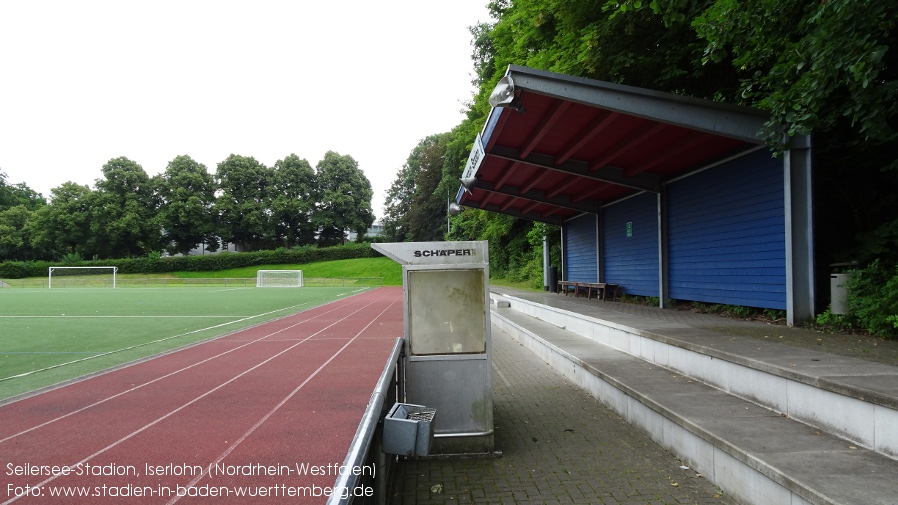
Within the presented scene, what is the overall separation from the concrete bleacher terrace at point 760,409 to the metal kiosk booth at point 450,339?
1.76m

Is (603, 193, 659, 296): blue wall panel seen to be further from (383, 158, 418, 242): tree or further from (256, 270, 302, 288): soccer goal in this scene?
(383, 158, 418, 242): tree

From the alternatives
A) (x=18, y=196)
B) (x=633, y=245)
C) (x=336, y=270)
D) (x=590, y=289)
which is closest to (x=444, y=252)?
(x=633, y=245)

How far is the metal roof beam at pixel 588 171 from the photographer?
13.1 meters

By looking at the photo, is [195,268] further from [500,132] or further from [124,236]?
[500,132]

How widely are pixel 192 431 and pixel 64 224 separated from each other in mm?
83284

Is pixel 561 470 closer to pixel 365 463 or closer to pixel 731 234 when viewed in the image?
pixel 365 463

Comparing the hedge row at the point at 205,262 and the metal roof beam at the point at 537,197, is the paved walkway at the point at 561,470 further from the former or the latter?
the hedge row at the point at 205,262

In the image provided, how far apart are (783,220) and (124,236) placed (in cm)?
8145

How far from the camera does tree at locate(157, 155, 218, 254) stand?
249 ft

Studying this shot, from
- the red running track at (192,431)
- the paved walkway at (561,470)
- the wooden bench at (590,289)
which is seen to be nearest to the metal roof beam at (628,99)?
the paved walkway at (561,470)

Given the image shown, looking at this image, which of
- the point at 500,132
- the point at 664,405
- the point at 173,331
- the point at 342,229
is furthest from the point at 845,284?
the point at 342,229

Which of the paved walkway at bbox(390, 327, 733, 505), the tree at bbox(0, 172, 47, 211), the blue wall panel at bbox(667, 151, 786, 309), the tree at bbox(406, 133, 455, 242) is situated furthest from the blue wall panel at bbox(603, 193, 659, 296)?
the tree at bbox(0, 172, 47, 211)

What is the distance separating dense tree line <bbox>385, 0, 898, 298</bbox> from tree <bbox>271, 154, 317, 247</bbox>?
67.4 metres

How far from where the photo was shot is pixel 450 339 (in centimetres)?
540
